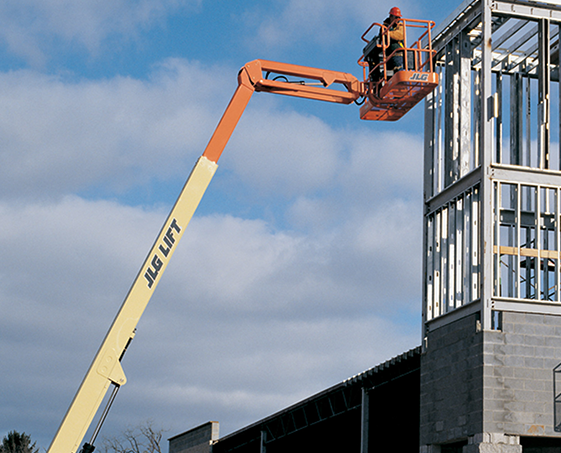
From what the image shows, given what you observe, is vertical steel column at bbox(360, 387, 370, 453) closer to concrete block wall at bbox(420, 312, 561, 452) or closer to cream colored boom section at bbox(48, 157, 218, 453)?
concrete block wall at bbox(420, 312, 561, 452)

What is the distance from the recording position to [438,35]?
2558cm

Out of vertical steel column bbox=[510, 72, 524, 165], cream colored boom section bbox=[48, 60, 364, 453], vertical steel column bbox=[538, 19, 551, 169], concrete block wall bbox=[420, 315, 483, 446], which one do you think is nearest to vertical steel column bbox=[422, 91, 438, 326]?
concrete block wall bbox=[420, 315, 483, 446]

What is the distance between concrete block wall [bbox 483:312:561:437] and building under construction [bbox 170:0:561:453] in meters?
0.03

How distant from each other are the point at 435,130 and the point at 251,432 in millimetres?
22689

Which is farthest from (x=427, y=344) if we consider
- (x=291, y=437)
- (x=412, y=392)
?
(x=291, y=437)

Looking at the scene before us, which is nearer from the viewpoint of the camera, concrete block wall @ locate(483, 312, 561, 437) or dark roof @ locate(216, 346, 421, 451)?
concrete block wall @ locate(483, 312, 561, 437)

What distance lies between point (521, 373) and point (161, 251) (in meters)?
9.61

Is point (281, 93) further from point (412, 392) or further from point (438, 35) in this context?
point (412, 392)

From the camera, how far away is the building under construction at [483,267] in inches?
829

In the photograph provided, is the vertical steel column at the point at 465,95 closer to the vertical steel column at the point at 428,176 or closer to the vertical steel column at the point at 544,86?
the vertical steel column at the point at 428,176

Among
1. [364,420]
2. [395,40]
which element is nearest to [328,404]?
[364,420]

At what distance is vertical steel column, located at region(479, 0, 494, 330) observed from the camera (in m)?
21.6

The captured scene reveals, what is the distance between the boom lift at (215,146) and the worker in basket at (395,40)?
15 centimetres

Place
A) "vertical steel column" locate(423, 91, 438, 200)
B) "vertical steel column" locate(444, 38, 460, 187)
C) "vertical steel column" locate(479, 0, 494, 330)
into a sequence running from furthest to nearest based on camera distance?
"vertical steel column" locate(423, 91, 438, 200) < "vertical steel column" locate(444, 38, 460, 187) < "vertical steel column" locate(479, 0, 494, 330)
